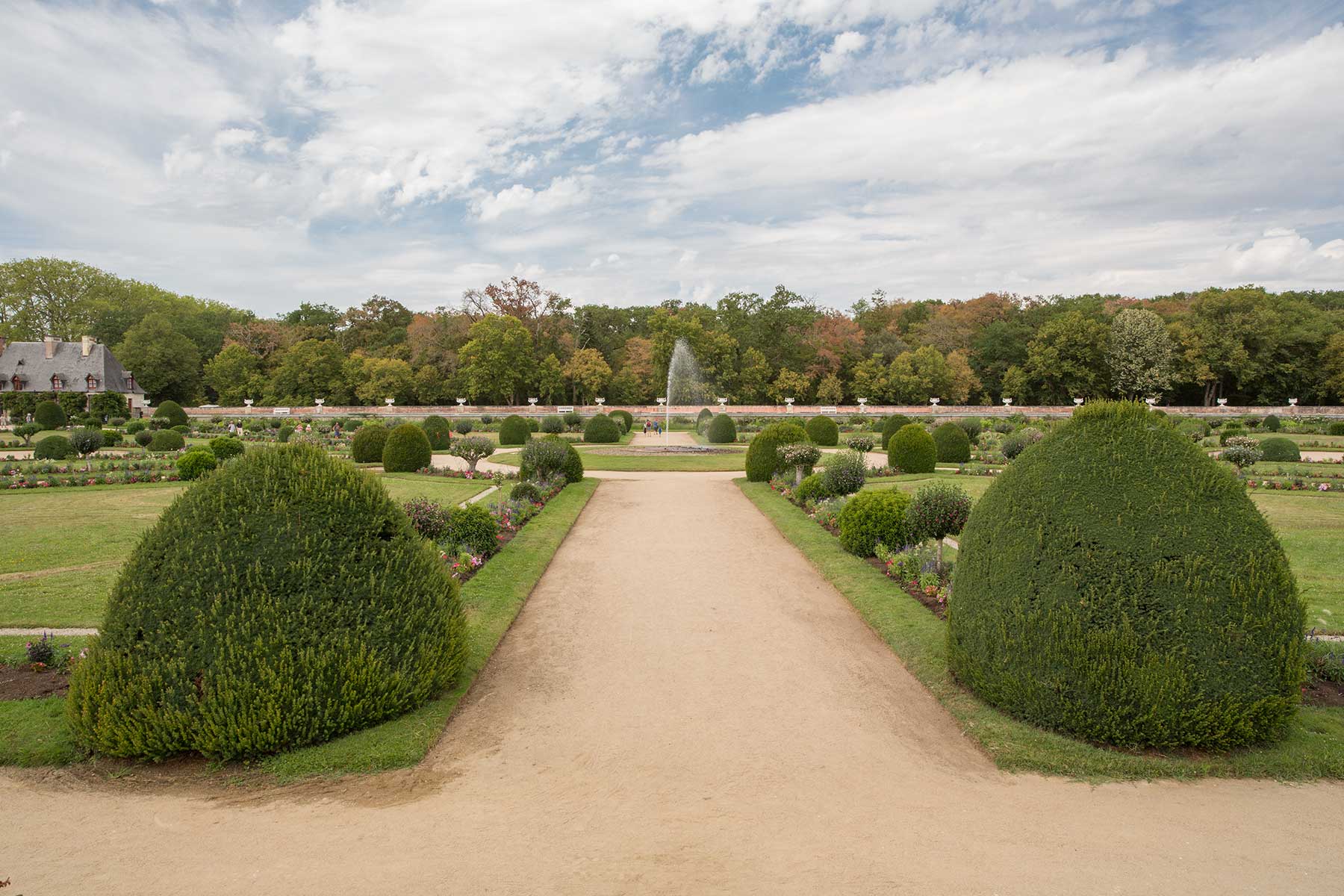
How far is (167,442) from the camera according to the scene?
95.3 ft

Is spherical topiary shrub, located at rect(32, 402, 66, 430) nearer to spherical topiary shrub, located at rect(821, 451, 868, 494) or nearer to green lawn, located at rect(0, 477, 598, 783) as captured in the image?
green lawn, located at rect(0, 477, 598, 783)

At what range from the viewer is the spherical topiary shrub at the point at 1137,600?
16.1 feet

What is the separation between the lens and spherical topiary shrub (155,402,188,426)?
136ft

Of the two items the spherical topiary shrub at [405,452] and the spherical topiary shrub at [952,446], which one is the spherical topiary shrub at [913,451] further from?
the spherical topiary shrub at [405,452]

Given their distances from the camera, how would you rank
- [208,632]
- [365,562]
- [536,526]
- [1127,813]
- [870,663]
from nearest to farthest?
[1127,813] < [208,632] < [365,562] < [870,663] < [536,526]

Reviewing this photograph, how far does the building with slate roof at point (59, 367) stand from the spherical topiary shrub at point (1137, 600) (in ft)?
201

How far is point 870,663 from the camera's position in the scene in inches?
283

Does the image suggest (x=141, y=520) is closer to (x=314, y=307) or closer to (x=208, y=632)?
(x=208, y=632)

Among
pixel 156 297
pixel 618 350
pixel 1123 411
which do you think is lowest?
pixel 1123 411

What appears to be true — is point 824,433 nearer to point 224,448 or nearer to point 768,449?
point 768,449

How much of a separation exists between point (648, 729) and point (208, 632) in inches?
119

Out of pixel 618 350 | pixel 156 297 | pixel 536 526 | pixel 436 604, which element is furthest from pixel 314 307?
pixel 436 604

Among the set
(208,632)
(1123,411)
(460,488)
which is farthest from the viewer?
(460,488)

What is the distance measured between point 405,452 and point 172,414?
28.4m
